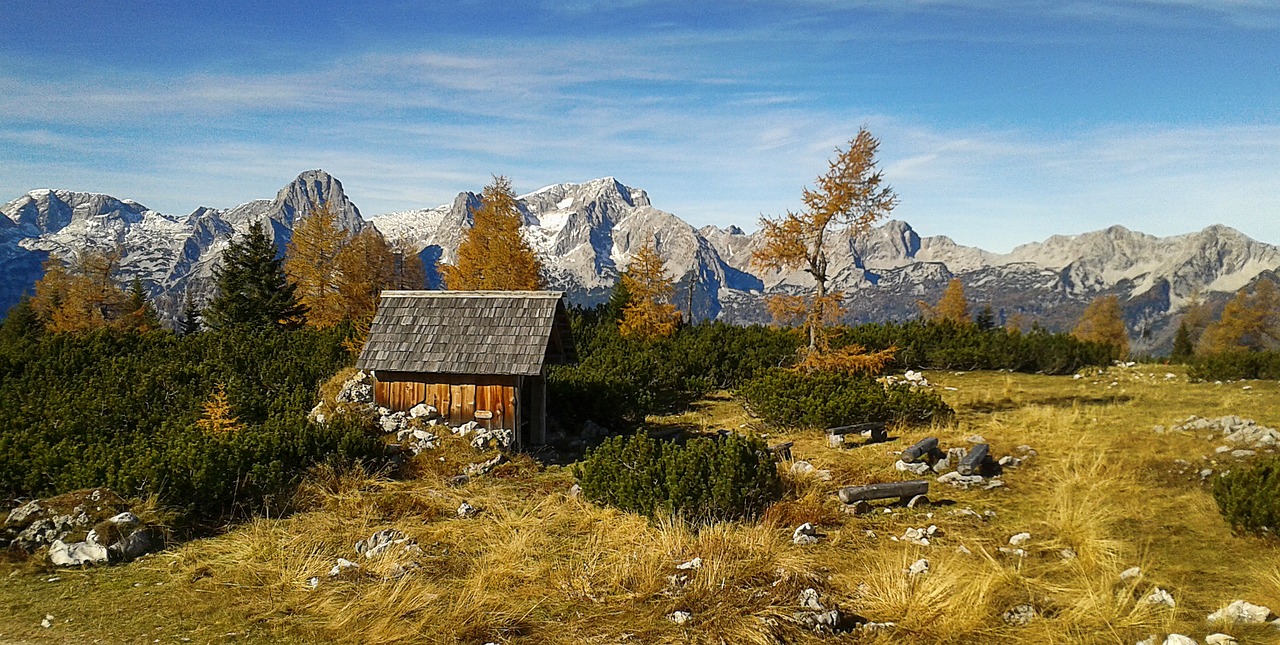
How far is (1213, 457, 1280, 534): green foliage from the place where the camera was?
297 inches

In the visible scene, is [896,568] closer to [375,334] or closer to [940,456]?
[940,456]

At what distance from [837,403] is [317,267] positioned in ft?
102

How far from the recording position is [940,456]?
12250 millimetres

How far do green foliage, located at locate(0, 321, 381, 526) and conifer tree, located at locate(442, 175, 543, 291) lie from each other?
953cm

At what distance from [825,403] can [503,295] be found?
8.30m

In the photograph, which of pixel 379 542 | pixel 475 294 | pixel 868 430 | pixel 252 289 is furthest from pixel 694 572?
pixel 252 289

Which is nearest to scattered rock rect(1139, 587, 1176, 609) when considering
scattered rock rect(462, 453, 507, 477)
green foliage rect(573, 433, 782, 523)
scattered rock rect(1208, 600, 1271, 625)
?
scattered rock rect(1208, 600, 1271, 625)

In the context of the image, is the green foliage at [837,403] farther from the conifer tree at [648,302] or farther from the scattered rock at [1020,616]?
the conifer tree at [648,302]

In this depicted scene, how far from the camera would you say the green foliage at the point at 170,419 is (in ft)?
32.8

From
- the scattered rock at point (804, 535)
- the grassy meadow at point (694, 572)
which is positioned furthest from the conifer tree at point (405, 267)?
the scattered rock at point (804, 535)

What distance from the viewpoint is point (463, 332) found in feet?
53.4

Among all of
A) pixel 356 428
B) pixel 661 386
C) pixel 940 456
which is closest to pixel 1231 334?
pixel 661 386

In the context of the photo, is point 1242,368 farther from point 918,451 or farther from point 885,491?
point 885,491

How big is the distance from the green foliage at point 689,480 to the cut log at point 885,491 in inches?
42.7
